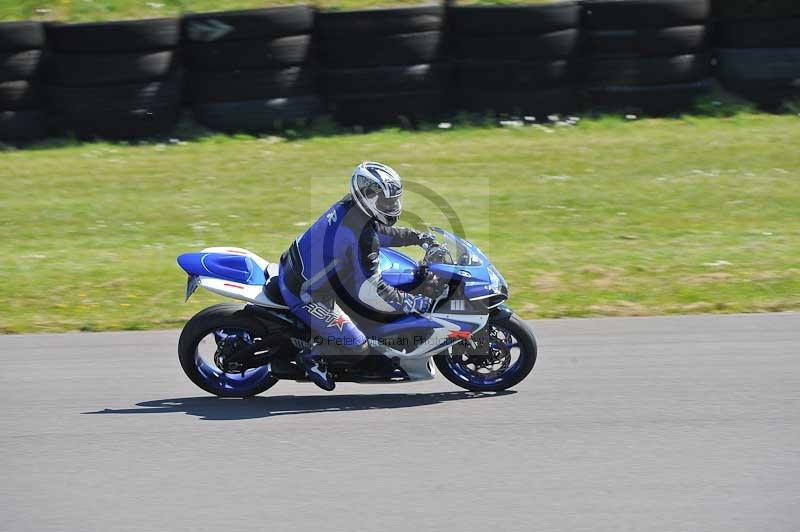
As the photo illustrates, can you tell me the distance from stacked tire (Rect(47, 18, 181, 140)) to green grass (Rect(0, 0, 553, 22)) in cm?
143

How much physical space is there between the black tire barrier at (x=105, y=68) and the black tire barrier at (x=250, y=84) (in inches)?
22.5

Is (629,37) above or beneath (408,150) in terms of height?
above

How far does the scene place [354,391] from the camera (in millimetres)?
6918

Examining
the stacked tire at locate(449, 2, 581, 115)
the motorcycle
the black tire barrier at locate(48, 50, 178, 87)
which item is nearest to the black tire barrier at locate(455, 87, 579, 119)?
the stacked tire at locate(449, 2, 581, 115)

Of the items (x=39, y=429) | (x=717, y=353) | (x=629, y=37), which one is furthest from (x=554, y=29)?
(x=39, y=429)

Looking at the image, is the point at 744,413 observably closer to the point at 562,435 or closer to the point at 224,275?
the point at 562,435

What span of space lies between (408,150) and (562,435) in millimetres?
7884

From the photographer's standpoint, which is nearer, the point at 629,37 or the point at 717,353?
the point at 717,353

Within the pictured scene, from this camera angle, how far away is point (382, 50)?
1331 cm

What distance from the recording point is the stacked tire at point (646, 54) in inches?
526

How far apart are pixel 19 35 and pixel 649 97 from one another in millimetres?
8319

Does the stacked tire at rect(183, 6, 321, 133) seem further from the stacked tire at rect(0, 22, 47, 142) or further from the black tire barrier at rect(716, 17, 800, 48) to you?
the black tire barrier at rect(716, 17, 800, 48)

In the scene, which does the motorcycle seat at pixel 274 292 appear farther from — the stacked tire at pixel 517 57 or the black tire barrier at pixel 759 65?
the black tire barrier at pixel 759 65

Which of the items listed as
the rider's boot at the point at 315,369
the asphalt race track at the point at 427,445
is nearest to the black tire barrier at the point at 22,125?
the asphalt race track at the point at 427,445
